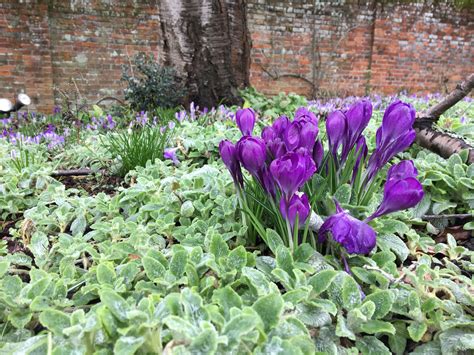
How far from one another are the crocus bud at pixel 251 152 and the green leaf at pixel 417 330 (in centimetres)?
53

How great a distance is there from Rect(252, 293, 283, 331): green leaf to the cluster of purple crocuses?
0.82 feet

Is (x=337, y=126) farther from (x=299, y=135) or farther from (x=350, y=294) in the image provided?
(x=350, y=294)

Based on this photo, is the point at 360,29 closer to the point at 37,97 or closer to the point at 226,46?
the point at 226,46

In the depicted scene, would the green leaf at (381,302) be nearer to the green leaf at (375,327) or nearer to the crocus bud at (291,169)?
the green leaf at (375,327)

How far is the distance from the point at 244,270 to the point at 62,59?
24.3ft

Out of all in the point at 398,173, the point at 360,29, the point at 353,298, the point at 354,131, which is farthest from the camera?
the point at 360,29

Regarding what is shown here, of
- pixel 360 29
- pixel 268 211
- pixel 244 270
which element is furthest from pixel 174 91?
pixel 360 29

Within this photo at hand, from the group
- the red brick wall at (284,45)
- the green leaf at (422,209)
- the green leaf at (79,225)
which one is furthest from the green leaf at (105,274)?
the red brick wall at (284,45)

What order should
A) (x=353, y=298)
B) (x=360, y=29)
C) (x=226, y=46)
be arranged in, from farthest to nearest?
(x=360, y=29) < (x=226, y=46) < (x=353, y=298)

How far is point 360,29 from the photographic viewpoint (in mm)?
8594

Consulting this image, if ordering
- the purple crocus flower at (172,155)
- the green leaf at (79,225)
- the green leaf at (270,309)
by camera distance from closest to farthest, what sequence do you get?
1. the green leaf at (270,309)
2. the green leaf at (79,225)
3. the purple crocus flower at (172,155)

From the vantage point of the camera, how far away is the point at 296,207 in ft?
3.32

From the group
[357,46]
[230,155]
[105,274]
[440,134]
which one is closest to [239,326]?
[105,274]

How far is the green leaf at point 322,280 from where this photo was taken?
0.93 meters
